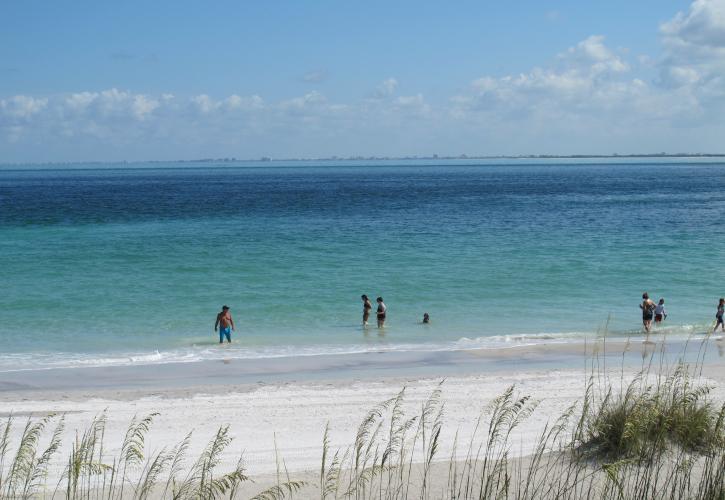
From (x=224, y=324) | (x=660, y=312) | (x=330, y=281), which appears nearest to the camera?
(x=224, y=324)

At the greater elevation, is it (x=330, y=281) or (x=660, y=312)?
(x=660, y=312)

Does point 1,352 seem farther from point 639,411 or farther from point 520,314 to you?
point 639,411

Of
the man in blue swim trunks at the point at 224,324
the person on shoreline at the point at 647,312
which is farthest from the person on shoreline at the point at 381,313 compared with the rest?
the person on shoreline at the point at 647,312

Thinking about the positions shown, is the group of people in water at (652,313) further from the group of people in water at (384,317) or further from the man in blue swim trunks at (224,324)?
the man in blue swim trunks at (224,324)

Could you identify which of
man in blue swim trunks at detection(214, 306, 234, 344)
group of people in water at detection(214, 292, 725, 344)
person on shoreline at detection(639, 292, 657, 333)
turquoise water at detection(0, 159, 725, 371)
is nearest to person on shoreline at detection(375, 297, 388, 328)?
group of people in water at detection(214, 292, 725, 344)

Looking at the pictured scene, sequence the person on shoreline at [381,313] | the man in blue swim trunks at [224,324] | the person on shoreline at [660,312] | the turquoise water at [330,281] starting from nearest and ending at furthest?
1. the man in blue swim trunks at [224,324]
2. the turquoise water at [330,281]
3. the person on shoreline at [381,313]
4. the person on shoreline at [660,312]

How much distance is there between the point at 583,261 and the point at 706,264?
5.27 meters

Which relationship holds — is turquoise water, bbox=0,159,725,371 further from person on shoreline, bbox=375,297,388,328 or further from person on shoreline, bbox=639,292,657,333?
person on shoreline, bbox=639,292,657,333

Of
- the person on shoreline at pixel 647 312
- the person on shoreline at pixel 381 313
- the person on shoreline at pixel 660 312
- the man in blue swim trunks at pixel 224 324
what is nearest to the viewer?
the man in blue swim trunks at pixel 224 324

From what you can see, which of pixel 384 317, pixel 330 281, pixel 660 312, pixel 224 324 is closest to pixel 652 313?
pixel 660 312

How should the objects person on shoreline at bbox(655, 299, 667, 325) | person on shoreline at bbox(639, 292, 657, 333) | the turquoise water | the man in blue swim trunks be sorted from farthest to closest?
person on shoreline at bbox(655, 299, 667, 325), person on shoreline at bbox(639, 292, 657, 333), the turquoise water, the man in blue swim trunks

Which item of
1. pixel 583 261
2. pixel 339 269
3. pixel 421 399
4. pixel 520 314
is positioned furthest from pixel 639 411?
pixel 583 261

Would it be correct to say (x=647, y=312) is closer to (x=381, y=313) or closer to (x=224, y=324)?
(x=381, y=313)

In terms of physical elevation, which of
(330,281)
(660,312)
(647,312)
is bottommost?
(330,281)
